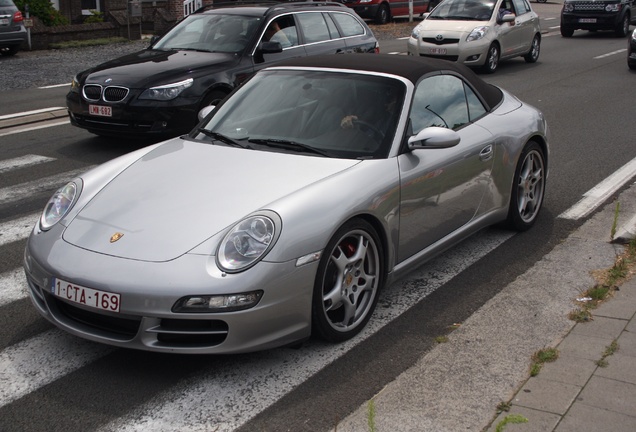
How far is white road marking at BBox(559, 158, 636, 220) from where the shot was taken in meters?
8.05

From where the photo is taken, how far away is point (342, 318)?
17.2 feet

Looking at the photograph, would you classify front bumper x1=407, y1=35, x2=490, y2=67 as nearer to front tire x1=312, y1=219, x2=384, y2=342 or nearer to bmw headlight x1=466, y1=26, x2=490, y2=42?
bmw headlight x1=466, y1=26, x2=490, y2=42

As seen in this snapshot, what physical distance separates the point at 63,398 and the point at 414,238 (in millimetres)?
2358

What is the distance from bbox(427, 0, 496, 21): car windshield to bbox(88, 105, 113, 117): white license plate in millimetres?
10730

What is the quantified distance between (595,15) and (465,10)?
30.3 ft

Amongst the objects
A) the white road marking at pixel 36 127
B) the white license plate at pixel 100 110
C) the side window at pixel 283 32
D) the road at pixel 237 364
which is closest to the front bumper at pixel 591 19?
the side window at pixel 283 32

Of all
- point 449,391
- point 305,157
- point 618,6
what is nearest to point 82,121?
point 305,157

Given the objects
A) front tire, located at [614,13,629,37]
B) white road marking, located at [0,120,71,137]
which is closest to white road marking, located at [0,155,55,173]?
white road marking, located at [0,120,71,137]

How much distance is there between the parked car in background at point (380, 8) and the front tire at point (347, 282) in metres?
27.2

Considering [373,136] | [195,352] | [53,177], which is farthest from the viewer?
[53,177]

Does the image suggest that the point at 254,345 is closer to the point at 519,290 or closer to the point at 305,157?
the point at 305,157

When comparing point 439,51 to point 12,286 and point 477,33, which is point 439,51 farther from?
point 12,286

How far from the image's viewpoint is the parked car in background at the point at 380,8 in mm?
31906

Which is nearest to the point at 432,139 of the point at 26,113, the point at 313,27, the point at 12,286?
the point at 12,286
